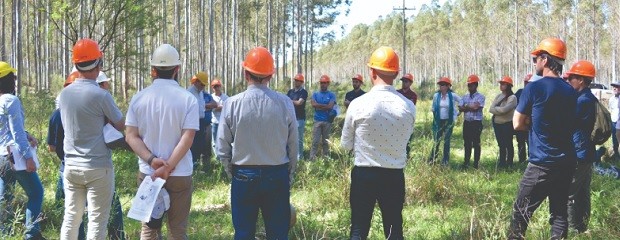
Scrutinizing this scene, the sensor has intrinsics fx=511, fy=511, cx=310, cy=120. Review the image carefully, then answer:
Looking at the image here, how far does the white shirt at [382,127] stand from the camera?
3510 millimetres

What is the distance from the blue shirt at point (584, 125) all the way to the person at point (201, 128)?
17.1ft

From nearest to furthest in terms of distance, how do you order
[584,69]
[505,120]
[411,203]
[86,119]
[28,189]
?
[86,119] < [28,189] < [584,69] < [411,203] < [505,120]

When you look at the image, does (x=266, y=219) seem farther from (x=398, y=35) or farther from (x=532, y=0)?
(x=398, y=35)

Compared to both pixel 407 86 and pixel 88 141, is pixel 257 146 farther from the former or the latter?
pixel 407 86

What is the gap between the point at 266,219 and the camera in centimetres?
361

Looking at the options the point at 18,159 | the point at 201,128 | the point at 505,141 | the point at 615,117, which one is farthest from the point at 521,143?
the point at 18,159

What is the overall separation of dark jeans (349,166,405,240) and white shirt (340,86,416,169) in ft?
0.21

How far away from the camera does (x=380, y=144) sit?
11.5 feet

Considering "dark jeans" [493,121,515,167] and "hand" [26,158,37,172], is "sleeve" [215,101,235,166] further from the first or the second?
"dark jeans" [493,121,515,167]

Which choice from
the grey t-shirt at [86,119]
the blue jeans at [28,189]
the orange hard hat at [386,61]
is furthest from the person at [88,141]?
the orange hard hat at [386,61]

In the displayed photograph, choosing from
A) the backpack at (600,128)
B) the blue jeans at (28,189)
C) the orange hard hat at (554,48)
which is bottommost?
the blue jeans at (28,189)

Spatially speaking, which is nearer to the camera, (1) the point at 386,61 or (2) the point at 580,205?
(1) the point at 386,61

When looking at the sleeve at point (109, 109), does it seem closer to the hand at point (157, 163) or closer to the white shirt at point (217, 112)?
the hand at point (157, 163)

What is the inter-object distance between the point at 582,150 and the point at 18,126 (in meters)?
4.86
